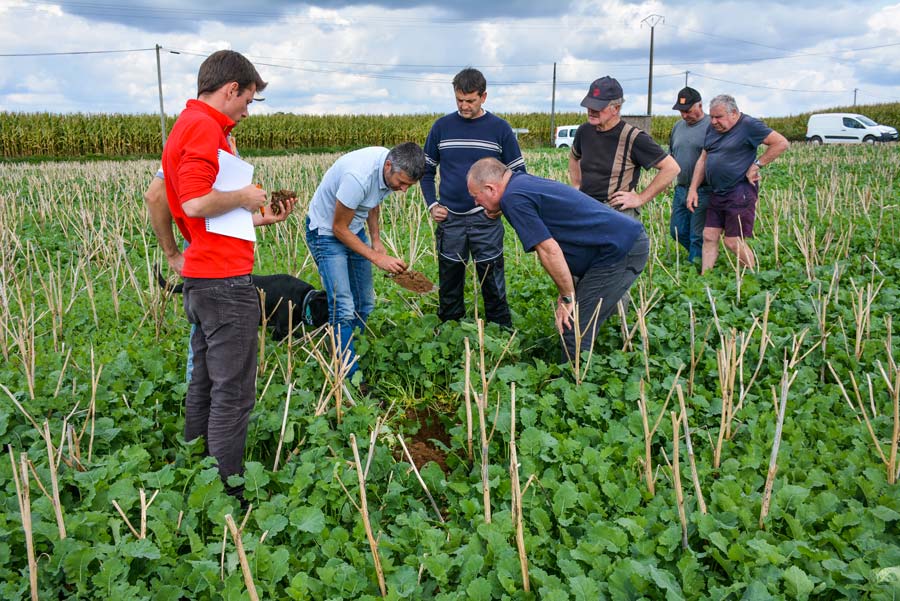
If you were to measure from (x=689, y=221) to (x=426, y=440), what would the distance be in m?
4.37

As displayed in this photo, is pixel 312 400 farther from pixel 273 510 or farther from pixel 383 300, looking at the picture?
pixel 383 300

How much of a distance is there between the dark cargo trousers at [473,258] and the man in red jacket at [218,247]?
2.06 m

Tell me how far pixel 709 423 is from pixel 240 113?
2754 mm

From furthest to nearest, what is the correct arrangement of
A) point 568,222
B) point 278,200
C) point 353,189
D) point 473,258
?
point 473,258, point 353,189, point 568,222, point 278,200

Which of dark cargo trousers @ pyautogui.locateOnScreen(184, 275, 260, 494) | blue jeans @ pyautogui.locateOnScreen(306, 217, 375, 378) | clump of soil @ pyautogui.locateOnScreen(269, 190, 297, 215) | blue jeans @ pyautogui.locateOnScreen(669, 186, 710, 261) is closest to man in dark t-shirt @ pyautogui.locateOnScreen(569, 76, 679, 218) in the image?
blue jeans @ pyautogui.locateOnScreen(669, 186, 710, 261)

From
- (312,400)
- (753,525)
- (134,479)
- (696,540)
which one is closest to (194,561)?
(134,479)

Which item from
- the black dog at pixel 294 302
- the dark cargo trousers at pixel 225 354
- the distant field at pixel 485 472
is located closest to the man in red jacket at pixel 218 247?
the dark cargo trousers at pixel 225 354

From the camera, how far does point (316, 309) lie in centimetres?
459

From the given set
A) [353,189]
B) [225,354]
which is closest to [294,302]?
[353,189]

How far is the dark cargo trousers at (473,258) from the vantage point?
455 cm

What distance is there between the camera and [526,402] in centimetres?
365

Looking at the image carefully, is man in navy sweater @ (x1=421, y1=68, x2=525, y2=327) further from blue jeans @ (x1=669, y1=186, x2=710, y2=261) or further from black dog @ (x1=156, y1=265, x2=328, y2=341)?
blue jeans @ (x1=669, y1=186, x2=710, y2=261)

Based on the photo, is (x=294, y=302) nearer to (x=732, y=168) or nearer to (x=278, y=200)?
(x=278, y=200)

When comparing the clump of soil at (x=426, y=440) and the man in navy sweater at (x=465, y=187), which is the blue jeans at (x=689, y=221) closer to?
the man in navy sweater at (x=465, y=187)
